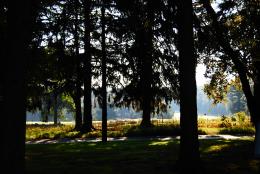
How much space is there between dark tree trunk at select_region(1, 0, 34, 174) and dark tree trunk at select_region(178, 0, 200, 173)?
16.4 ft

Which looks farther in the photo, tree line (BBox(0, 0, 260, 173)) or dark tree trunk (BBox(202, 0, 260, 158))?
dark tree trunk (BBox(202, 0, 260, 158))

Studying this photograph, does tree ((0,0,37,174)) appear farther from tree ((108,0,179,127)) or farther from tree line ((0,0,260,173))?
tree ((108,0,179,127))

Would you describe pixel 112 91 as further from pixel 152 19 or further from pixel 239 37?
pixel 152 19

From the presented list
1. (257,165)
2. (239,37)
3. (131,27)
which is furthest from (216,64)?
(257,165)

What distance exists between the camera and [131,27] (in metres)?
15.0

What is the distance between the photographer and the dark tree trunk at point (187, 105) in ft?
38.9

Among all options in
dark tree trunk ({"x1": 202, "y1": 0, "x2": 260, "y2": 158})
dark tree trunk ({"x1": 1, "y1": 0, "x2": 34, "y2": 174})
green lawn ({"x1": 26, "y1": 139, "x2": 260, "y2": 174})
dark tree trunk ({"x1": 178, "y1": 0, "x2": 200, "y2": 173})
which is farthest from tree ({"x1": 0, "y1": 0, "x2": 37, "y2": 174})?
dark tree trunk ({"x1": 202, "y1": 0, "x2": 260, "y2": 158})

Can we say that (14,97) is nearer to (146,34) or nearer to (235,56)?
(146,34)

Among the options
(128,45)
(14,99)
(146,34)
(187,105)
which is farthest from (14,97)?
(128,45)

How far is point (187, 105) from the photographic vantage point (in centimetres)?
1191

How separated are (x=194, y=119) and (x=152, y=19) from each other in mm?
4039

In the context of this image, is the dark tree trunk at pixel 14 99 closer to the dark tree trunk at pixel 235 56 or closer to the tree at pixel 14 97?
the tree at pixel 14 97

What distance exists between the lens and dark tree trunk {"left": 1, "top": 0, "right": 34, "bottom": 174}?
326 inches

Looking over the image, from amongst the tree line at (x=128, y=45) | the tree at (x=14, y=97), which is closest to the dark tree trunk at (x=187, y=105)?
the tree line at (x=128, y=45)
